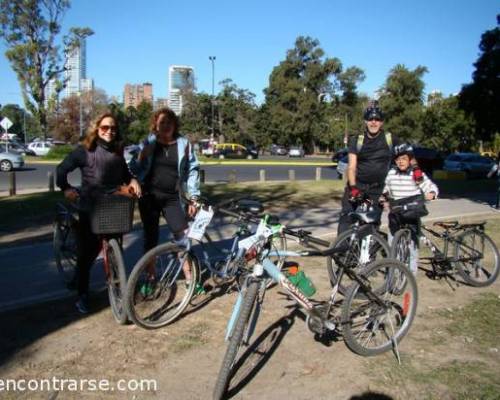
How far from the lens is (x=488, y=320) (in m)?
4.95

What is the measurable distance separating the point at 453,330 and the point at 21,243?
637 cm

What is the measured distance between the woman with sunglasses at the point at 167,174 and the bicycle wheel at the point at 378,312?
1545mm

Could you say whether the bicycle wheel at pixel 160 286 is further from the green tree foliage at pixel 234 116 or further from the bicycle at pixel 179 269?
the green tree foliage at pixel 234 116

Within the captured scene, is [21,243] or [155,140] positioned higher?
[155,140]

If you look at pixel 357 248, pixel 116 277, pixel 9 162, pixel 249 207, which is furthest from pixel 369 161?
pixel 9 162

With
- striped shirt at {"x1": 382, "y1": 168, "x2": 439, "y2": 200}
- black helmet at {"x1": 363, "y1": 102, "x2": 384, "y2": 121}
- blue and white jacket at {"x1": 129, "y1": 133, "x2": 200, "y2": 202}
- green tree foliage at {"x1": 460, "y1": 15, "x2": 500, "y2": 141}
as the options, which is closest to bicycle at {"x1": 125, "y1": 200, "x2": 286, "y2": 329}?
blue and white jacket at {"x1": 129, "y1": 133, "x2": 200, "y2": 202}

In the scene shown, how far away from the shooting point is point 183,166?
4.93 meters

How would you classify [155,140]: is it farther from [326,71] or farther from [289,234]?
[326,71]

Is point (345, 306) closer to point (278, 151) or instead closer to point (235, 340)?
point (235, 340)

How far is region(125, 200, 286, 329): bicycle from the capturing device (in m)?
4.09

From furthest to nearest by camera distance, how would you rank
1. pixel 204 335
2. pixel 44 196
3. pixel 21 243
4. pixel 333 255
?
pixel 44 196 < pixel 21 243 < pixel 204 335 < pixel 333 255

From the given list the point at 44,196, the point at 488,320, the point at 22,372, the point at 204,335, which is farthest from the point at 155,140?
the point at 44,196

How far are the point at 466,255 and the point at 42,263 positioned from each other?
5.25 meters

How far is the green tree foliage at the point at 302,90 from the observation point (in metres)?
73.6
